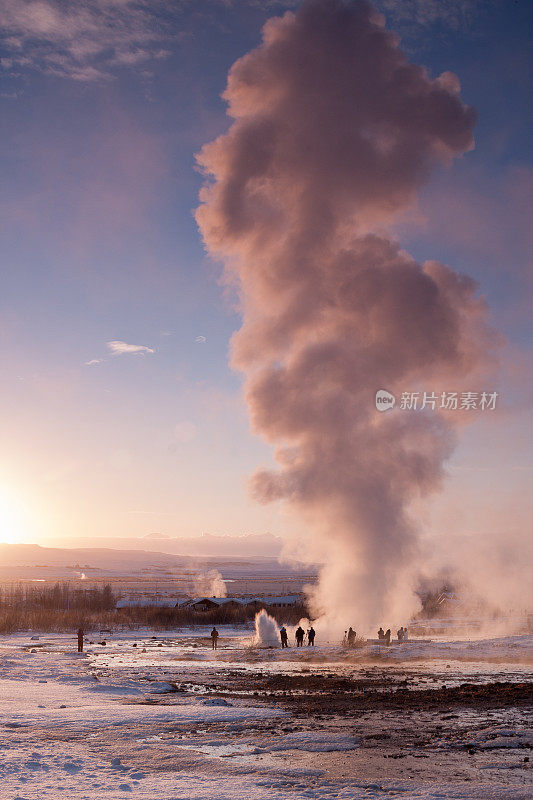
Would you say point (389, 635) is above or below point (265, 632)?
above

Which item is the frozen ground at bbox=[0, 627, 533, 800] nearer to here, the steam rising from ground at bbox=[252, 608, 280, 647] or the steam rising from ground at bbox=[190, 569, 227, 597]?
the steam rising from ground at bbox=[252, 608, 280, 647]

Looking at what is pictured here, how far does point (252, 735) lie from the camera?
42.5ft

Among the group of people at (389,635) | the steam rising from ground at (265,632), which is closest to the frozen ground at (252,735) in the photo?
the group of people at (389,635)

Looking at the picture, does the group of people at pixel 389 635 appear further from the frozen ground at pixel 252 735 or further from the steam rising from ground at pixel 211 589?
the steam rising from ground at pixel 211 589

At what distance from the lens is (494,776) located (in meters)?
9.84

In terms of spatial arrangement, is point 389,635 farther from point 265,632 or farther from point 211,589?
point 211,589

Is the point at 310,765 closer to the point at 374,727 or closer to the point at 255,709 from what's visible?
the point at 374,727

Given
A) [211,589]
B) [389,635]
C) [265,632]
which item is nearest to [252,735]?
[389,635]

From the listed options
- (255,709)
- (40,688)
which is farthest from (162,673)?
(255,709)

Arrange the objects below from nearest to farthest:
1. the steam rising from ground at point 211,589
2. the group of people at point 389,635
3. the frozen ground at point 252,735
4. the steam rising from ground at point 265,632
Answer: the frozen ground at point 252,735 → the group of people at point 389,635 → the steam rising from ground at point 265,632 → the steam rising from ground at point 211,589

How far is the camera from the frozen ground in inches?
360

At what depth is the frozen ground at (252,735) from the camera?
9156 mm

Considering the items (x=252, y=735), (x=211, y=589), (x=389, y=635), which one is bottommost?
(x=211, y=589)

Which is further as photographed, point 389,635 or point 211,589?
point 211,589
